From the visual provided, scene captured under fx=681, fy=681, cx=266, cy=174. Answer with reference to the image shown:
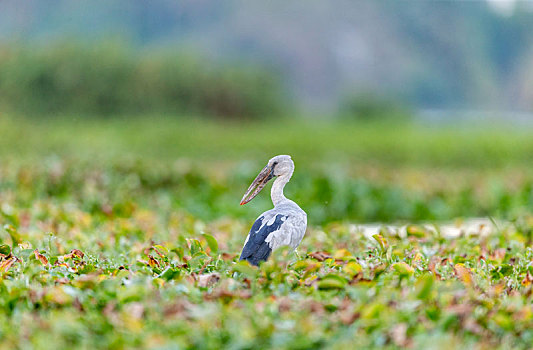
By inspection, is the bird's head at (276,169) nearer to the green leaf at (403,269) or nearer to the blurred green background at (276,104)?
the green leaf at (403,269)

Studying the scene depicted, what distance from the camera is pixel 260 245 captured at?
2.84m

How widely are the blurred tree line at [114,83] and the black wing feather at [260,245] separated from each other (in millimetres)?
13074

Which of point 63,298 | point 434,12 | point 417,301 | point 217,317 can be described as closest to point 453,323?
point 417,301

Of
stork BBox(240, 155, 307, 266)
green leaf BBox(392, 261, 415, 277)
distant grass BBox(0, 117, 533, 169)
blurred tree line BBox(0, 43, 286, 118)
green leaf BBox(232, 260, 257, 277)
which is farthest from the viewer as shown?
blurred tree line BBox(0, 43, 286, 118)

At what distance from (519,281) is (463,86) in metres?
25.6

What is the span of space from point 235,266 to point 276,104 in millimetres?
14786

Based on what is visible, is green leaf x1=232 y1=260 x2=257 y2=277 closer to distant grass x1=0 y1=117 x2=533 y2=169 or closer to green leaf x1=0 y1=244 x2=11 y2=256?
green leaf x1=0 y1=244 x2=11 y2=256

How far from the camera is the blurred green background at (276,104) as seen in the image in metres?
6.80

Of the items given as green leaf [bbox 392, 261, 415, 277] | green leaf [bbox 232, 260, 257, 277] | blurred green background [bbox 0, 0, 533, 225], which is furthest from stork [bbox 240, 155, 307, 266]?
blurred green background [bbox 0, 0, 533, 225]

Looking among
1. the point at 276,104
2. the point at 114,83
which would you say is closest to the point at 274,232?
the point at 114,83

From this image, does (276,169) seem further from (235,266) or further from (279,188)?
(235,266)

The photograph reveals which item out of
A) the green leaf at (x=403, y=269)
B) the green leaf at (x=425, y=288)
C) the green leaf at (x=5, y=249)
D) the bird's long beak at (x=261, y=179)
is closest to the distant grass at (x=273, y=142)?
the green leaf at (x=5, y=249)

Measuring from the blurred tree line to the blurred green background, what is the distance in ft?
0.11

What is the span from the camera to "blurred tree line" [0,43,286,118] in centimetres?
1505
